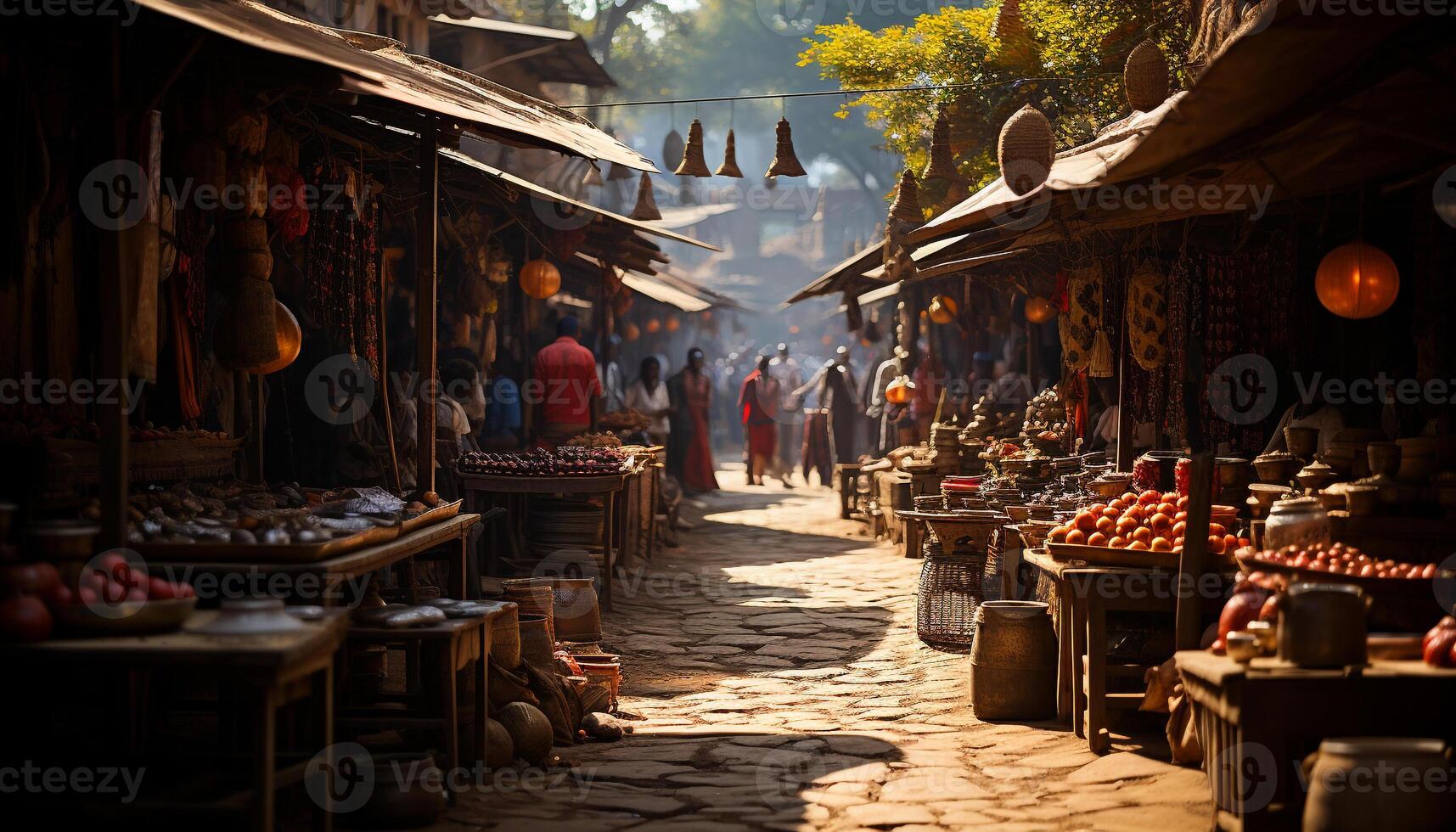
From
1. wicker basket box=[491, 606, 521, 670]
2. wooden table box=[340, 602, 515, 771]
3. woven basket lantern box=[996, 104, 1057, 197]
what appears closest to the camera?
wooden table box=[340, 602, 515, 771]

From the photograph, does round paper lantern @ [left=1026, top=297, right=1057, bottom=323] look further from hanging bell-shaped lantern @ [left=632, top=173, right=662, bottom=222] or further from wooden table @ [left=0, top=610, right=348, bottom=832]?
wooden table @ [left=0, top=610, right=348, bottom=832]

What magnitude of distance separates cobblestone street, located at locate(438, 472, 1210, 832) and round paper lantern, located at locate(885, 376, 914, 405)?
713cm

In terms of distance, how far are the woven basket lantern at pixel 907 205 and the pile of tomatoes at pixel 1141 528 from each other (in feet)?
24.4

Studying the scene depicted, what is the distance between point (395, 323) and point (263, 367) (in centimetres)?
555

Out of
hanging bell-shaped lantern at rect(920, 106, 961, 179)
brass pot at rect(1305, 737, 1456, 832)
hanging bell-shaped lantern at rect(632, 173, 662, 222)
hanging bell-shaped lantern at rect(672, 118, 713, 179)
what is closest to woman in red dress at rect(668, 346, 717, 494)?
hanging bell-shaped lantern at rect(632, 173, 662, 222)

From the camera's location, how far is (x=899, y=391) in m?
19.2

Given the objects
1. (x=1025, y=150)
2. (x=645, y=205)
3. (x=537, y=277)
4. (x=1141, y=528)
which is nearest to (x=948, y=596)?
Result: (x=1141, y=528)

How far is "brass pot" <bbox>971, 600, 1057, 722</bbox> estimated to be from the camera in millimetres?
7504

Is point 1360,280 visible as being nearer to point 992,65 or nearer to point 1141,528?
point 1141,528

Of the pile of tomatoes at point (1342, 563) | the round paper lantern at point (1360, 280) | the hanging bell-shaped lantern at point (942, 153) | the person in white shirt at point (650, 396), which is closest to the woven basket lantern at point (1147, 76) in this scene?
the round paper lantern at point (1360, 280)

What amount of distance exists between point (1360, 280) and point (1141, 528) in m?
1.74

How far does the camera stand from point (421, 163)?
729 centimetres

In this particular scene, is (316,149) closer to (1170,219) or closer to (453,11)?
(1170,219)

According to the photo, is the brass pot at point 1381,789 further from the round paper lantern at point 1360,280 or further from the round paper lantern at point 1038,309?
the round paper lantern at point 1038,309
